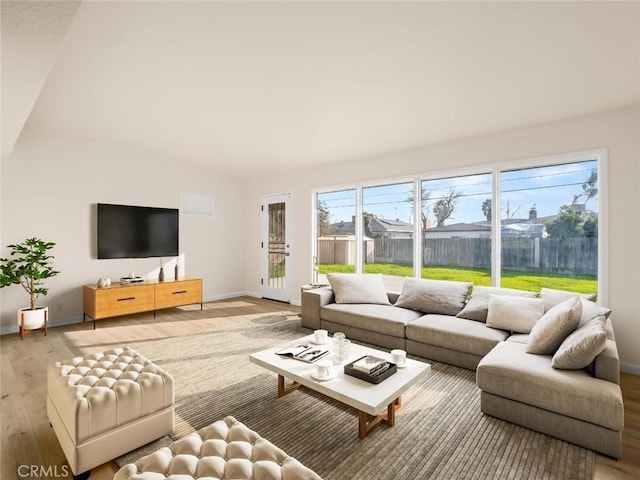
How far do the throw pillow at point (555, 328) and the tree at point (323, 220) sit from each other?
362 cm

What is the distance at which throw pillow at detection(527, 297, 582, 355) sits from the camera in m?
2.30

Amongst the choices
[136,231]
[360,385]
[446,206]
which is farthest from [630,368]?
[136,231]

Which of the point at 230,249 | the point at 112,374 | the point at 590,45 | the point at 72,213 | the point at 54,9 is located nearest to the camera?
the point at 54,9

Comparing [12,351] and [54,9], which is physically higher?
[54,9]

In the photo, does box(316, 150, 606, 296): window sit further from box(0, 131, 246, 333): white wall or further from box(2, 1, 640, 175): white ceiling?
box(0, 131, 246, 333): white wall

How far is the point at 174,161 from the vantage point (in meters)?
5.60

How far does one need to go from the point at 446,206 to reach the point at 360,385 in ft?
10.1

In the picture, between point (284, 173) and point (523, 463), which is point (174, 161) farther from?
point (523, 463)

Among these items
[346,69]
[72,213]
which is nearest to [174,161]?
[72,213]

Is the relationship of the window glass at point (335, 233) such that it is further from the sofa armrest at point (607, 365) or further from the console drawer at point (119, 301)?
the sofa armrest at point (607, 365)

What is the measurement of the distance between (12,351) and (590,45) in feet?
19.5

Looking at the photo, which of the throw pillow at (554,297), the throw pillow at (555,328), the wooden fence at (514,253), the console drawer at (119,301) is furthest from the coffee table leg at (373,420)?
the console drawer at (119,301)

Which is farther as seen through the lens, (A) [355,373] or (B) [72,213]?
(B) [72,213]

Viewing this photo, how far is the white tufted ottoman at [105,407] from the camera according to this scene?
65.5 inches
